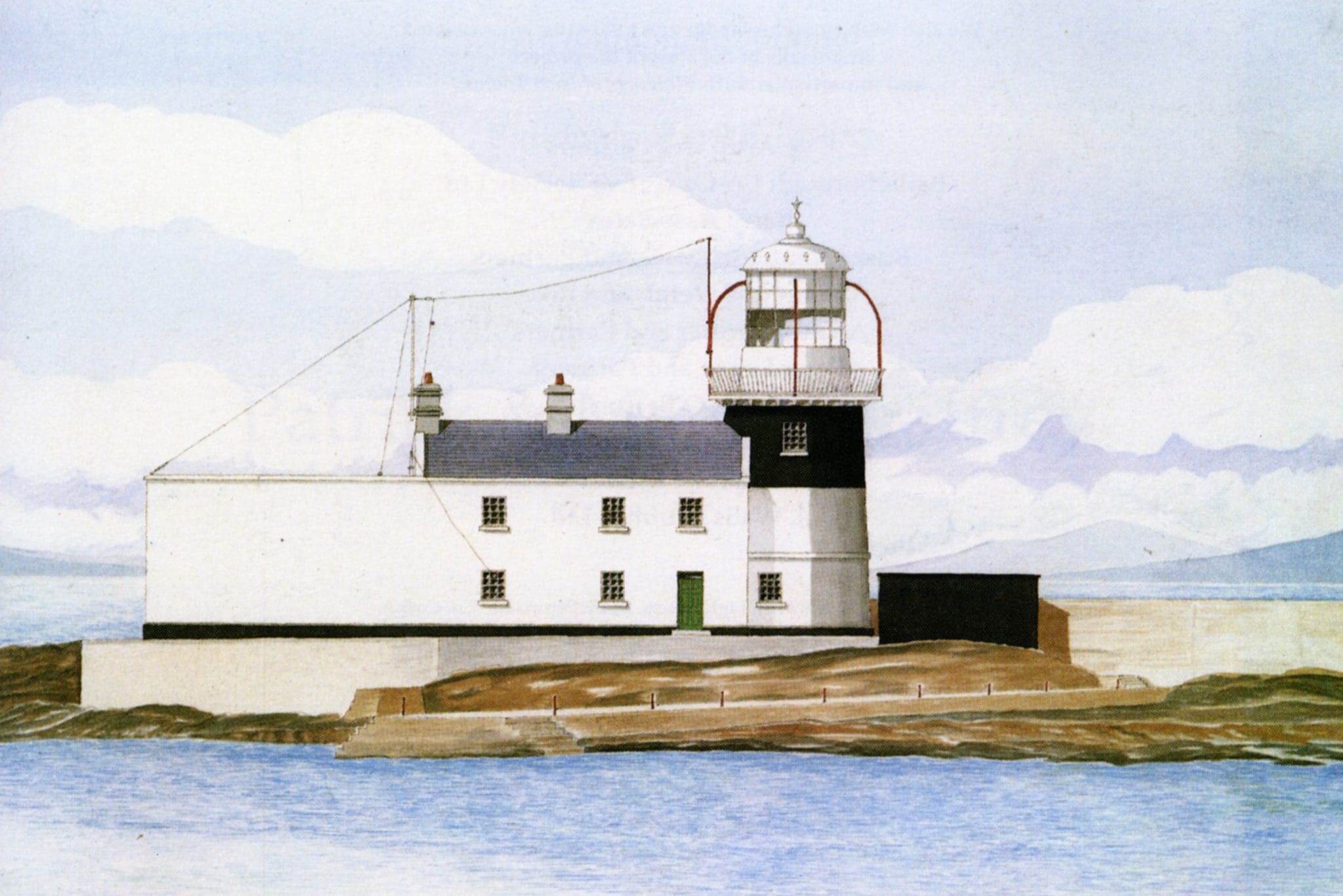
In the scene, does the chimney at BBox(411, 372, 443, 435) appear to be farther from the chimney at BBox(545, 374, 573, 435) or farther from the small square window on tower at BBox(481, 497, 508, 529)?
the chimney at BBox(545, 374, 573, 435)

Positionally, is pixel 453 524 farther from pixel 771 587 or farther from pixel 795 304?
pixel 795 304

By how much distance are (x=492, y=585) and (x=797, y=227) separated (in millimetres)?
6902

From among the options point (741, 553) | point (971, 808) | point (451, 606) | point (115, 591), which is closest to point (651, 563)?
point (741, 553)

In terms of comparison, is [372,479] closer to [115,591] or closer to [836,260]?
[836,260]

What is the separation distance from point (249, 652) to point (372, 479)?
10.0 ft

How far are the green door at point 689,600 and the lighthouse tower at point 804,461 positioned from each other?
760 mm

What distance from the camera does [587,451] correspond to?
26969 mm

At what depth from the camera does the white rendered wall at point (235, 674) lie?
25172 millimetres

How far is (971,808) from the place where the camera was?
890 inches

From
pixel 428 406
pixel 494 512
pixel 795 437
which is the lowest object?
pixel 494 512

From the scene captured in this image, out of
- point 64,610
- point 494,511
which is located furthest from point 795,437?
point 64,610

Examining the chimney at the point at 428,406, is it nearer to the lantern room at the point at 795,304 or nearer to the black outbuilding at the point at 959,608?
the lantern room at the point at 795,304

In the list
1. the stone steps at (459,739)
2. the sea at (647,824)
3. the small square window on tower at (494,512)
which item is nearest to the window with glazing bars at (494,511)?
the small square window on tower at (494,512)

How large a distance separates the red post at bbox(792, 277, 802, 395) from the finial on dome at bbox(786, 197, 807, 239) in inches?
46.8
